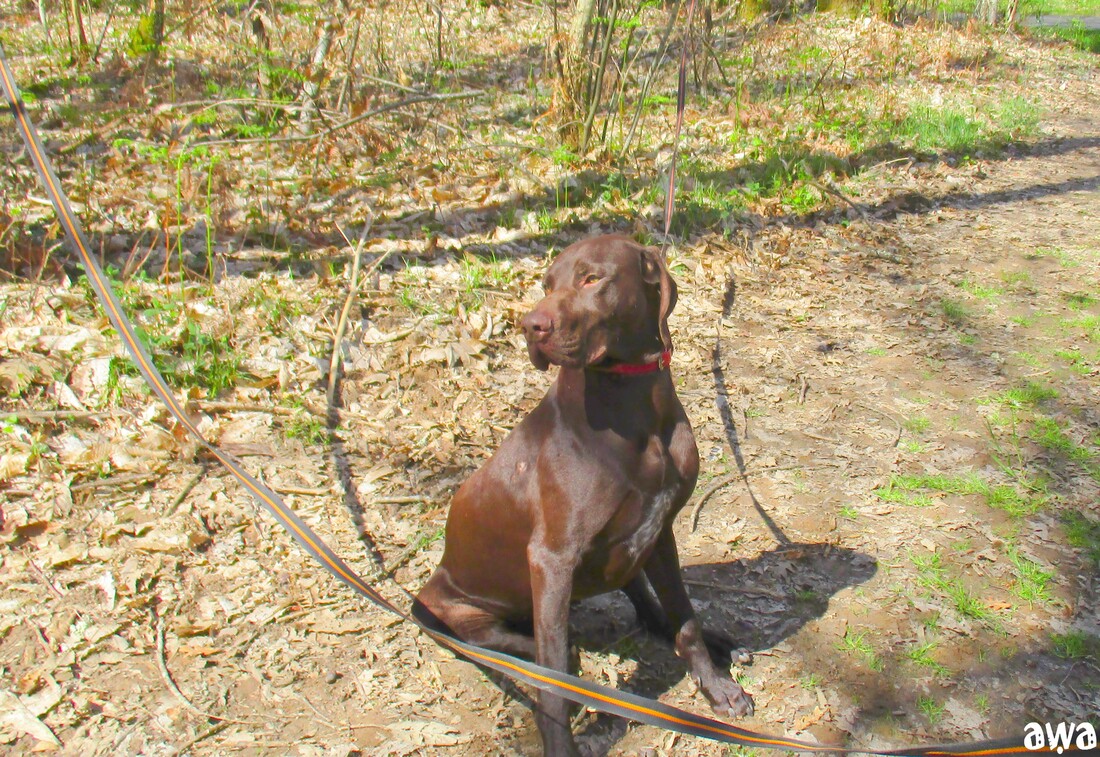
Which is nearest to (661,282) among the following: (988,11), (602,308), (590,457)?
(602,308)

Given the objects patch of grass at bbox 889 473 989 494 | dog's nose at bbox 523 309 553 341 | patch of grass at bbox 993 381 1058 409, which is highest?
dog's nose at bbox 523 309 553 341

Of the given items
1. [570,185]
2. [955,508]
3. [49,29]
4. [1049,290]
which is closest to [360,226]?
[570,185]

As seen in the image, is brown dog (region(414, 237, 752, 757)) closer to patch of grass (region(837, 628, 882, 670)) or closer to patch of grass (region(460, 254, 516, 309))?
patch of grass (region(837, 628, 882, 670))

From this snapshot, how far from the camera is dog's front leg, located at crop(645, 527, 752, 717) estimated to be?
3092 mm

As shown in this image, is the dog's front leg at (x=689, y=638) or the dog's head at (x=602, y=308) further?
the dog's front leg at (x=689, y=638)

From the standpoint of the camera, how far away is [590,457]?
2725mm

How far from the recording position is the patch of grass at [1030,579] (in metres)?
3.58

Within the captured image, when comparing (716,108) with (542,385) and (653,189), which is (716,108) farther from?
(542,385)

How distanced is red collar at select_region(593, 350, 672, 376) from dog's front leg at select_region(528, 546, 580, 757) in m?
0.59

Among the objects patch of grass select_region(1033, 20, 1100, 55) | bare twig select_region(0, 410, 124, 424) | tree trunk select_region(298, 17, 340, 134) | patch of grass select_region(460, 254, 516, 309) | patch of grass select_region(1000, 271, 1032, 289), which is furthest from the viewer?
patch of grass select_region(1033, 20, 1100, 55)

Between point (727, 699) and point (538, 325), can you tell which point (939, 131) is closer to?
point (727, 699)

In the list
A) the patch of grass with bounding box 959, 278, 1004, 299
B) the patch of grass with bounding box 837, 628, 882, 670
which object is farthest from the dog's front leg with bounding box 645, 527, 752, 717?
the patch of grass with bounding box 959, 278, 1004, 299

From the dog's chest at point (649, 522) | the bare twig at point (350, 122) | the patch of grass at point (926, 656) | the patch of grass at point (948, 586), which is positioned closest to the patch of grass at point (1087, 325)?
the patch of grass at point (948, 586)

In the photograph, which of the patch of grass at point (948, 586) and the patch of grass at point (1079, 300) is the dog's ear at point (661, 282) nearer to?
the patch of grass at point (948, 586)
